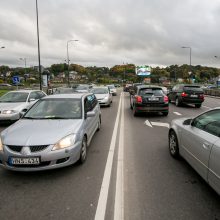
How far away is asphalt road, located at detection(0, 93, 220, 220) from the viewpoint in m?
3.10

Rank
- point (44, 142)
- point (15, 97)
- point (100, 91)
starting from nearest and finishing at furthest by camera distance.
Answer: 1. point (44, 142)
2. point (15, 97)
3. point (100, 91)

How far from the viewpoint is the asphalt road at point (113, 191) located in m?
3.10

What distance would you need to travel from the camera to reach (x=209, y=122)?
12.6ft

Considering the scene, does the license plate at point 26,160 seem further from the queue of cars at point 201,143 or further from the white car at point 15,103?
the white car at point 15,103

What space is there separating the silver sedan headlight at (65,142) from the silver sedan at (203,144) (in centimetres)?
222

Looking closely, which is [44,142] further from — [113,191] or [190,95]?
[190,95]

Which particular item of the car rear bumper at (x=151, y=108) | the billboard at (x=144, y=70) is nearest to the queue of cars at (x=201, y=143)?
the car rear bumper at (x=151, y=108)

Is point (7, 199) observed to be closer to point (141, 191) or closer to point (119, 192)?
point (119, 192)

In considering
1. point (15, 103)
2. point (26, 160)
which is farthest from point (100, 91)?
point (26, 160)

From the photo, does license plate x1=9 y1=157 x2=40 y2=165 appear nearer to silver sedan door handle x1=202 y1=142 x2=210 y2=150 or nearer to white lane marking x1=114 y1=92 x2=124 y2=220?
white lane marking x1=114 y1=92 x2=124 y2=220

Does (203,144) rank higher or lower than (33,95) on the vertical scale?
lower

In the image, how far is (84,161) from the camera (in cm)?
503

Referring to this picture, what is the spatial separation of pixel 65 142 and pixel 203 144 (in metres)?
2.44

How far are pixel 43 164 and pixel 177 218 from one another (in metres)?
2.41
